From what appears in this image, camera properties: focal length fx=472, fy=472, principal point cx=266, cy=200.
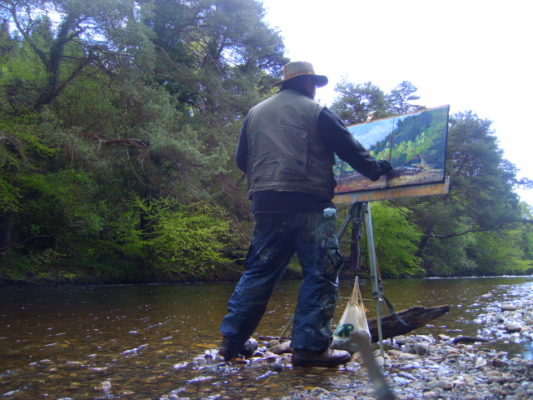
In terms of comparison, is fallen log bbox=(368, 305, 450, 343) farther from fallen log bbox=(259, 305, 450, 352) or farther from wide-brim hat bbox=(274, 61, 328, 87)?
wide-brim hat bbox=(274, 61, 328, 87)

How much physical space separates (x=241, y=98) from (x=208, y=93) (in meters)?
1.36

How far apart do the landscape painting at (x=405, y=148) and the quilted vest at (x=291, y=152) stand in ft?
3.72

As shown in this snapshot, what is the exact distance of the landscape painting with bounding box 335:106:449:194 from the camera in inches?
172

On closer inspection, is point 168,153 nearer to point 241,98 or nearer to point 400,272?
point 241,98

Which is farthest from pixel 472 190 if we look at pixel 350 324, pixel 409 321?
pixel 350 324

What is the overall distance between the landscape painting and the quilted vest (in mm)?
1134

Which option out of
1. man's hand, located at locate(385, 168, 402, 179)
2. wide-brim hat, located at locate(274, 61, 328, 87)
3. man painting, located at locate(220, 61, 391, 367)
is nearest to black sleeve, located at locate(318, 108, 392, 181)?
man painting, located at locate(220, 61, 391, 367)

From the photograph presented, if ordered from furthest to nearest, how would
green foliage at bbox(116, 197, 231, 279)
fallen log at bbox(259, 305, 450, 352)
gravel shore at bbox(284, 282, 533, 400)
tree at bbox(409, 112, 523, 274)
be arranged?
1. tree at bbox(409, 112, 523, 274)
2. green foliage at bbox(116, 197, 231, 279)
3. fallen log at bbox(259, 305, 450, 352)
4. gravel shore at bbox(284, 282, 533, 400)

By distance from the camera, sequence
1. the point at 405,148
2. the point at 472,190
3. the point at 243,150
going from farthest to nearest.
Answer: the point at 472,190 → the point at 405,148 → the point at 243,150

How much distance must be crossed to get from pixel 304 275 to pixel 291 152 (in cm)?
88

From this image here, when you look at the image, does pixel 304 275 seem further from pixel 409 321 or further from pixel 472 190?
pixel 472 190

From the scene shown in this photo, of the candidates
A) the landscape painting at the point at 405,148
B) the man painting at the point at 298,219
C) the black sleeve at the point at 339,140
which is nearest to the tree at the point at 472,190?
the landscape painting at the point at 405,148

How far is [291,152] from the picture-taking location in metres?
3.35

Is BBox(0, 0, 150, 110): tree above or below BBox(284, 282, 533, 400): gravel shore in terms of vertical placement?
above
